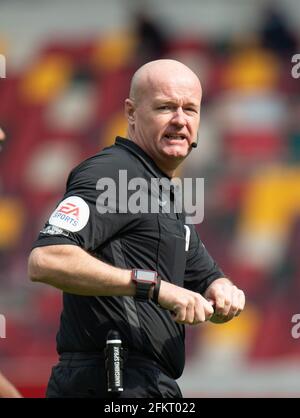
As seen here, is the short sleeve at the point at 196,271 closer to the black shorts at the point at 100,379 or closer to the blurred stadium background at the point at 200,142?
the black shorts at the point at 100,379

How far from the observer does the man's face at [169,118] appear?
4125 mm

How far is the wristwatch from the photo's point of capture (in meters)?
3.60

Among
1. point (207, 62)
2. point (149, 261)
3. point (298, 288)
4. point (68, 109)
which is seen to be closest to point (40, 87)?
point (68, 109)

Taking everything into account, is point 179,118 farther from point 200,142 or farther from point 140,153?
point 200,142

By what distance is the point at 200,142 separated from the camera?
1132cm

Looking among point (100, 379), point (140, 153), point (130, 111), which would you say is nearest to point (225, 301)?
point (100, 379)

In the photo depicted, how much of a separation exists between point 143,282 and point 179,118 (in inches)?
33.7

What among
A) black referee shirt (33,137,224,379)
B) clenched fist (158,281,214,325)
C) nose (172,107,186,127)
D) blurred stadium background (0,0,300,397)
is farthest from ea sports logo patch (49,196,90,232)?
blurred stadium background (0,0,300,397)

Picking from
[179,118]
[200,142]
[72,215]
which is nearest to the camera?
[72,215]

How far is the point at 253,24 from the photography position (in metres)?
11.8

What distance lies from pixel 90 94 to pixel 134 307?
27.0 ft

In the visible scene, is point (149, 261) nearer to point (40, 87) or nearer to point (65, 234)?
point (65, 234)

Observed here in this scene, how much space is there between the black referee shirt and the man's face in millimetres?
139

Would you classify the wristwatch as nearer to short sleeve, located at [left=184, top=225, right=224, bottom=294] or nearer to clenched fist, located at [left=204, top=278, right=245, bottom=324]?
clenched fist, located at [left=204, top=278, right=245, bottom=324]
